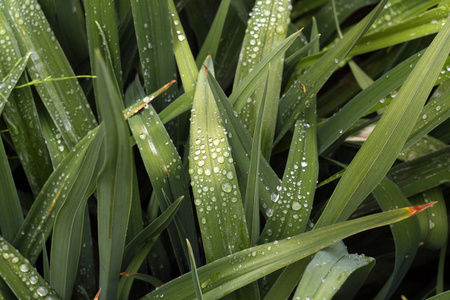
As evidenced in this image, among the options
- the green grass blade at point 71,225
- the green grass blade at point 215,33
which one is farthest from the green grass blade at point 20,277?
the green grass blade at point 215,33

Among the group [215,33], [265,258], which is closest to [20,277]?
[265,258]

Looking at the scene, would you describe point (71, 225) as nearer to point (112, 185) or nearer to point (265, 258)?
point (112, 185)

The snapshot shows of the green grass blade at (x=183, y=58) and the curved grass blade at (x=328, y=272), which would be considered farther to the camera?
the green grass blade at (x=183, y=58)

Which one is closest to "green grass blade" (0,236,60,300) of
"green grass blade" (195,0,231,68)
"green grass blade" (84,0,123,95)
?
"green grass blade" (84,0,123,95)

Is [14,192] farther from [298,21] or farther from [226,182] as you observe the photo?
[298,21]

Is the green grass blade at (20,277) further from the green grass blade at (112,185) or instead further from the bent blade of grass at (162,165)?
the bent blade of grass at (162,165)

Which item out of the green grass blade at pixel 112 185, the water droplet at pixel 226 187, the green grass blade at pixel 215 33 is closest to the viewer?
the green grass blade at pixel 112 185

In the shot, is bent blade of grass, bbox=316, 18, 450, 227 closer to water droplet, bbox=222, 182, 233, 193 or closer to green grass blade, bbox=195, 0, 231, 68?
water droplet, bbox=222, 182, 233, 193
